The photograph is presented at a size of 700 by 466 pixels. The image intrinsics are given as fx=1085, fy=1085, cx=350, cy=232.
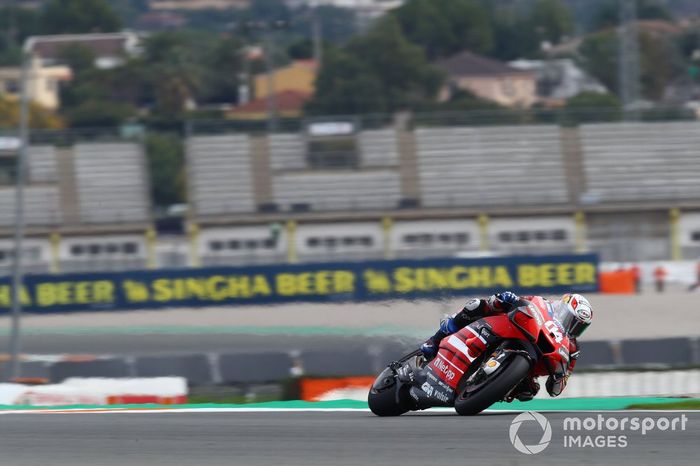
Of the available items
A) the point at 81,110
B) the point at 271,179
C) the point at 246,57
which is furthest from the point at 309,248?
the point at 246,57

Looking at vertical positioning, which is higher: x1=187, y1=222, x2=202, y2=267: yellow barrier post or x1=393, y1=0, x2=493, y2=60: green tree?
x1=393, y1=0, x2=493, y2=60: green tree

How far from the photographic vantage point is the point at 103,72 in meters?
84.7

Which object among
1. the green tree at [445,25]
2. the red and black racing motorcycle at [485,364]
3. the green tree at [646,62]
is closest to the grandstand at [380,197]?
the red and black racing motorcycle at [485,364]

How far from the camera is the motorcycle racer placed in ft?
25.8

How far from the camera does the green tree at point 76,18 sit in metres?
112

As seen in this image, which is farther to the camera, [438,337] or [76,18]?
[76,18]

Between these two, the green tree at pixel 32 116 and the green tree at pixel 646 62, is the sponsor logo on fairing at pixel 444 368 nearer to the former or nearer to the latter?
the green tree at pixel 32 116

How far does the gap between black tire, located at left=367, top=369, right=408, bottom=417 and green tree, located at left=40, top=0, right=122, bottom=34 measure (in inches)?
4324

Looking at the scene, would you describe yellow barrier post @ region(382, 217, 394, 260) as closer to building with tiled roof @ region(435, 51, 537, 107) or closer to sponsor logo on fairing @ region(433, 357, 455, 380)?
sponsor logo on fairing @ region(433, 357, 455, 380)

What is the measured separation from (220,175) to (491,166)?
34.5 ft

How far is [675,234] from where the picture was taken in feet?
130

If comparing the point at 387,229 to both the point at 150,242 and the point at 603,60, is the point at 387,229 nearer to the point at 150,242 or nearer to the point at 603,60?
the point at 150,242

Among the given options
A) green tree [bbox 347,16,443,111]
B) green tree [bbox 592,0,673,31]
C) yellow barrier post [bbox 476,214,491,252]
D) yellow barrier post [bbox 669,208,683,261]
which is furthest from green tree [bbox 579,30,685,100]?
yellow barrier post [bbox 476,214,491,252]

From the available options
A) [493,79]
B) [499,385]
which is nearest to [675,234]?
[499,385]
